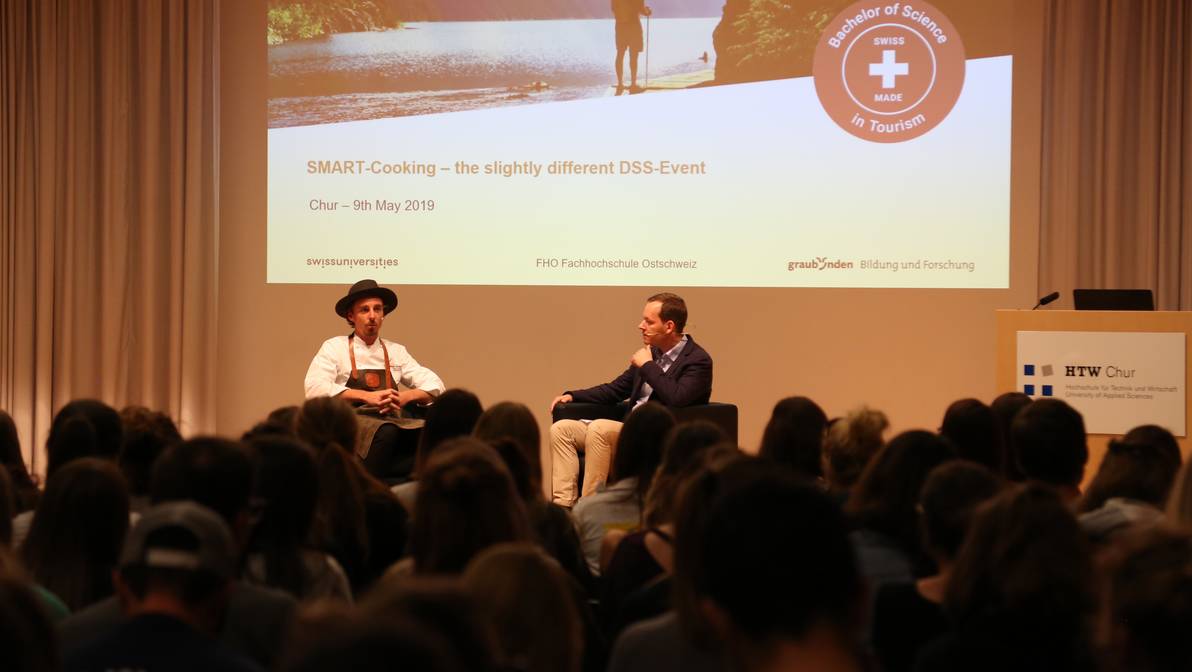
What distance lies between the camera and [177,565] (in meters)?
1.53

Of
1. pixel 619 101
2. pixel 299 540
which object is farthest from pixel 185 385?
pixel 299 540

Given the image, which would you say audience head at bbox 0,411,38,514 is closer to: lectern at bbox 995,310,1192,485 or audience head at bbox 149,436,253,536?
audience head at bbox 149,436,253,536

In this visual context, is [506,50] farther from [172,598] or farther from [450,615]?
[450,615]

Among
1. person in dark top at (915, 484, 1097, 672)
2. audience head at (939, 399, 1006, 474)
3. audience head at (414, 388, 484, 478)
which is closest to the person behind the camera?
person in dark top at (915, 484, 1097, 672)

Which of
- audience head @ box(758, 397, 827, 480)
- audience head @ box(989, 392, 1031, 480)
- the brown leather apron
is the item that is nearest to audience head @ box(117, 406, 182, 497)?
audience head @ box(758, 397, 827, 480)

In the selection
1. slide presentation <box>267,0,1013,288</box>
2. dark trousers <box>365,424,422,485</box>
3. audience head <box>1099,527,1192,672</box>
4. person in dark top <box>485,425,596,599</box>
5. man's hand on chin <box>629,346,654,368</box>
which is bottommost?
dark trousers <box>365,424,422,485</box>

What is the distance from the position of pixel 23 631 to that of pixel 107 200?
258 inches

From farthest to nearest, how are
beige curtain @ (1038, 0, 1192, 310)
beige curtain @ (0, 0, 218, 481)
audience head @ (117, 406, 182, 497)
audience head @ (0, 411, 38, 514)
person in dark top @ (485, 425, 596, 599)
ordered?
1. beige curtain @ (0, 0, 218, 481)
2. beige curtain @ (1038, 0, 1192, 310)
3. audience head @ (117, 406, 182, 497)
4. audience head @ (0, 411, 38, 514)
5. person in dark top @ (485, 425, 596, 599)

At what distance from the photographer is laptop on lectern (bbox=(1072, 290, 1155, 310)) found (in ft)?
19.2

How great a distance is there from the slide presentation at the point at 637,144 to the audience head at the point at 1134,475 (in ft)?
13.8

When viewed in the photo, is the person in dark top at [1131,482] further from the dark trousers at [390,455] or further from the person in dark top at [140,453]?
the dark trousers at [390,455]

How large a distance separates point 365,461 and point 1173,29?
16.5 ft

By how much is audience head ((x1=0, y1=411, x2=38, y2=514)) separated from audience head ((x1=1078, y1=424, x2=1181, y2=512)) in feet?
8.43

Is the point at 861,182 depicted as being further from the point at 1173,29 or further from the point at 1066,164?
the point at 1173,29
